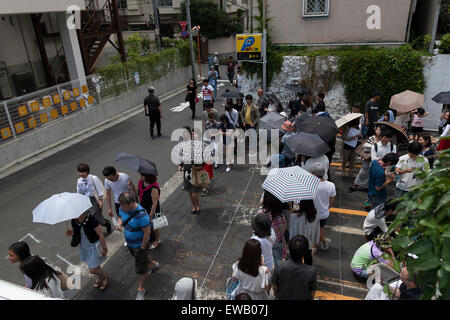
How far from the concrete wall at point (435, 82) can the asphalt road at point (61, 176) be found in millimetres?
8178

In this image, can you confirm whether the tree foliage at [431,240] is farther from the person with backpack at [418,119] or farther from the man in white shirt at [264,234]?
the person with backpack at [418,119]

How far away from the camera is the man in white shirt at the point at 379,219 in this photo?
4.82 m

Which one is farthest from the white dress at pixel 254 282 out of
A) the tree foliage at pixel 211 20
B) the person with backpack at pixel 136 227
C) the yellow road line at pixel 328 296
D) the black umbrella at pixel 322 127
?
the tree foliage at pixel 211 20

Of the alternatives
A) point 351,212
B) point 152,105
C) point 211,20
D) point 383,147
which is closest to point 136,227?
point 351,212

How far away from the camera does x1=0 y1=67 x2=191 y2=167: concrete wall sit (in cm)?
1025

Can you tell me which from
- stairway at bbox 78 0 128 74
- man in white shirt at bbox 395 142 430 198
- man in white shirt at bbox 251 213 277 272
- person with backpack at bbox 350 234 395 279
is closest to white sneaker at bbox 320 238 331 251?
person with backpack at bbox 350 234 395 279

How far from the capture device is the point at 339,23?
12.0 meters

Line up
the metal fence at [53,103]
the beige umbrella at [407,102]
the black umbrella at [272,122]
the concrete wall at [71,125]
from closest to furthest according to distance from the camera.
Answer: the black umbrella at [272,122] → the beige umbrella at [407,102] → the metal fence at [53,103] → the concrete wall at [71,125]

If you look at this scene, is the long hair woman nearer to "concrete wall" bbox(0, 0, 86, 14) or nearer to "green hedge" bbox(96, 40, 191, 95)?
"concrete wall" bbox(0, 0, 86, 14)

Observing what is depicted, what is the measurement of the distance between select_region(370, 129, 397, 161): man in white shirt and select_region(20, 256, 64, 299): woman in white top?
5569 millimetres

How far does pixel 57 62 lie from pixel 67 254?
14393mm

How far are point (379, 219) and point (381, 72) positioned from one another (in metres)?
7.52

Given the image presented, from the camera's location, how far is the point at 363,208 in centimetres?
689
